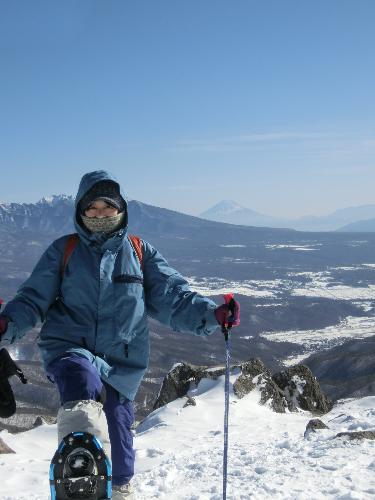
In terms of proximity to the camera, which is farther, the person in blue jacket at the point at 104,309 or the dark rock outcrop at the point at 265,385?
the dark rock outcrop at the point at 265,385

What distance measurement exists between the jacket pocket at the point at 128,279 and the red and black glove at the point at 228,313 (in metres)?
0.73

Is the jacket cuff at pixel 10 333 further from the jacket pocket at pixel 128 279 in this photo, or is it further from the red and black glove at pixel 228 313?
the red and black glove at pixel 228 313

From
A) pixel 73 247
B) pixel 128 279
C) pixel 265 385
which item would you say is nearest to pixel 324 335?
pixel 265 385

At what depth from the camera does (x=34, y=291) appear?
176 inches

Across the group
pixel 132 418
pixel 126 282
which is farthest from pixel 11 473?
pixel 126 282

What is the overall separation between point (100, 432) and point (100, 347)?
849 millimetres

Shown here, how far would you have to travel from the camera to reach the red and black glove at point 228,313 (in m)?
4.61

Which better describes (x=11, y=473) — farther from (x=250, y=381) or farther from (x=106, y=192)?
(x=250, y=381)

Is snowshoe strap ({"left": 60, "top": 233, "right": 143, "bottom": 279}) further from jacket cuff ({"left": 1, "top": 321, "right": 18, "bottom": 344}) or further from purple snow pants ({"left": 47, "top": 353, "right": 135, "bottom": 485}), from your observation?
purple snow pants ({"left": 47, "top": 353, "right": 135, "bottom": 485})

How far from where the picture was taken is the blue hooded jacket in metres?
4.39

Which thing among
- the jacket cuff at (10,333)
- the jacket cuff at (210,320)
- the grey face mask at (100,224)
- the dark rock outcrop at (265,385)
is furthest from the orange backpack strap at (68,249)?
the dark rock outcrop at (265,385)

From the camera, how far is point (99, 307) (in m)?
4.44

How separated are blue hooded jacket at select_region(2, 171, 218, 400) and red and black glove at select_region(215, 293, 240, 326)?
0.09 metres

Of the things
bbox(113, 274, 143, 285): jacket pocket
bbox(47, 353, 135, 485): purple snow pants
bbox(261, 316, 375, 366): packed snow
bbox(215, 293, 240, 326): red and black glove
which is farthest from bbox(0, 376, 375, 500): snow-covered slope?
bbox(261, 316, 375, 366): packed snow
